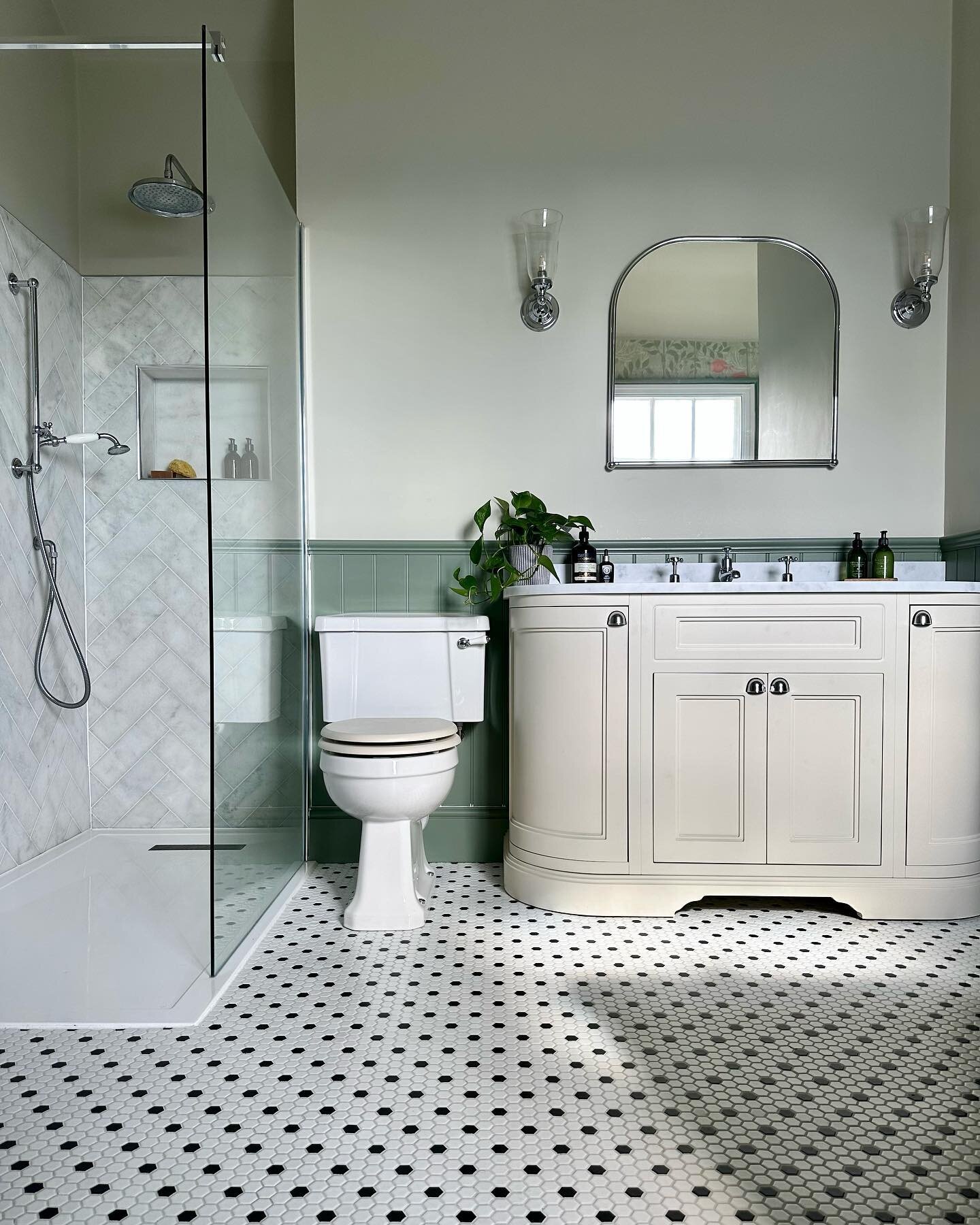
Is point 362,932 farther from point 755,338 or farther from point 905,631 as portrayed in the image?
point 755,338

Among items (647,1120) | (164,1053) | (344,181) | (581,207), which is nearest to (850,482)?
(581,207)

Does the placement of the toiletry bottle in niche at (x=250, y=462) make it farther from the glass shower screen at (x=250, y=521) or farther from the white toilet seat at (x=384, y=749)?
the white toilet seat at (x=384, y=749)

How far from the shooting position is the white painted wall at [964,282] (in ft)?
8.39

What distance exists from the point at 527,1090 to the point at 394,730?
948 millimetres

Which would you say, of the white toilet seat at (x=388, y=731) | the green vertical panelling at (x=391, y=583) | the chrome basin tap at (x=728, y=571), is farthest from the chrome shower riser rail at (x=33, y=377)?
the chrome basin tap at (x=728, y=571)

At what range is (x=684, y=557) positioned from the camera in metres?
2.76

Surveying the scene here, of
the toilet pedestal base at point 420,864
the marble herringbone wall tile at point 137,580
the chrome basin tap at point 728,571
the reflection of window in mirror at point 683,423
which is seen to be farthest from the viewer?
the marble herringbone wall tile at point 137,580

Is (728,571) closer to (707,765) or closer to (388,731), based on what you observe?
(707,765)

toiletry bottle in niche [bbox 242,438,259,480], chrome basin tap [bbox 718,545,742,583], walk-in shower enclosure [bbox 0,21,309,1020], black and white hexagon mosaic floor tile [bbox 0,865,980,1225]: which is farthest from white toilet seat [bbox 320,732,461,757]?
chrome basin tap [bbox 718,545,742,583]

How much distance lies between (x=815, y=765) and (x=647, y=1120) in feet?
3.76

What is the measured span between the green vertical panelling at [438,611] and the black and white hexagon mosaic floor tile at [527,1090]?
2.13ft

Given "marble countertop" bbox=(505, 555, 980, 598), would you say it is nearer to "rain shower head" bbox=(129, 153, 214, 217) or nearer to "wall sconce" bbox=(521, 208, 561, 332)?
"wall sconce" bbox=(521, 208, 561, 332)

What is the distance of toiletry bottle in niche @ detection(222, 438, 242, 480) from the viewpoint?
1894mm

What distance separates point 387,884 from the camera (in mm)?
2205
